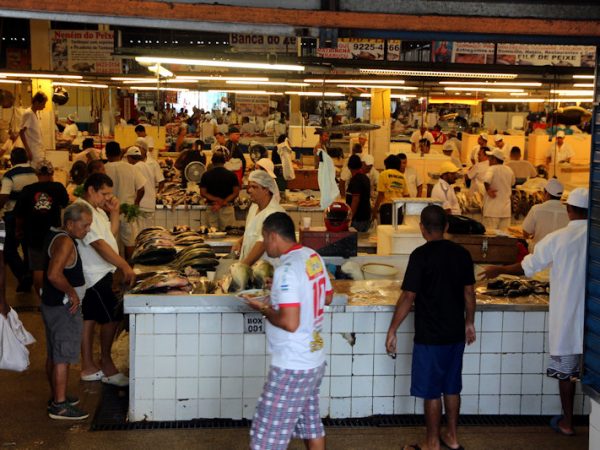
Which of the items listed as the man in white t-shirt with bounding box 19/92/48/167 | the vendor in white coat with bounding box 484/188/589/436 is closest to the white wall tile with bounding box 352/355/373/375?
the vendor in white coat with bounding box 484/188/589/436

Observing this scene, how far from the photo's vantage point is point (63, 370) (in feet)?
21.5

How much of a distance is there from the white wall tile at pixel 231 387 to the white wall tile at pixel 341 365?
751 millimetres

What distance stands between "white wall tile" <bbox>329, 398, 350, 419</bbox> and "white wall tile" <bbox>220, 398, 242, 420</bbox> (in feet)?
2.43

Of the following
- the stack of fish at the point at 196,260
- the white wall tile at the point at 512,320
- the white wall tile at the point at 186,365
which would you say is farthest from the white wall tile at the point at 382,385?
the stack of fish at the point at 196,260

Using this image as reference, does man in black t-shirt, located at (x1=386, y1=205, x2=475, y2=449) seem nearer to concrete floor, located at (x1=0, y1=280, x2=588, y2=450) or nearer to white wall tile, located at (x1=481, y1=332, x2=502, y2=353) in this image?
concrete floor, located at (x1=0, y1=280, x2=588, y2=450)

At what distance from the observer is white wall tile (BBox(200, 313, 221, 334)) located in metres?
6.35

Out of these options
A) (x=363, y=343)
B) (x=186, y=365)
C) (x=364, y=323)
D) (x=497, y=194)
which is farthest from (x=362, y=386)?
(x=497, y=194)

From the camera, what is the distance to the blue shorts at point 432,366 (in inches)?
225

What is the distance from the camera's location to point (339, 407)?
651 cm

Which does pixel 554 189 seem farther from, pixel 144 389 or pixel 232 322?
pixel 144 389

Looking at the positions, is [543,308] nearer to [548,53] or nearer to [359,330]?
[359,330]

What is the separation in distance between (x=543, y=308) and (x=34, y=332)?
5593mm

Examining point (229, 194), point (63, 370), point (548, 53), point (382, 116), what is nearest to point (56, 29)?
point (382, 116)

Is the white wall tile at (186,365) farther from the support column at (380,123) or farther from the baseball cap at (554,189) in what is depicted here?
the support column at (380,123)
